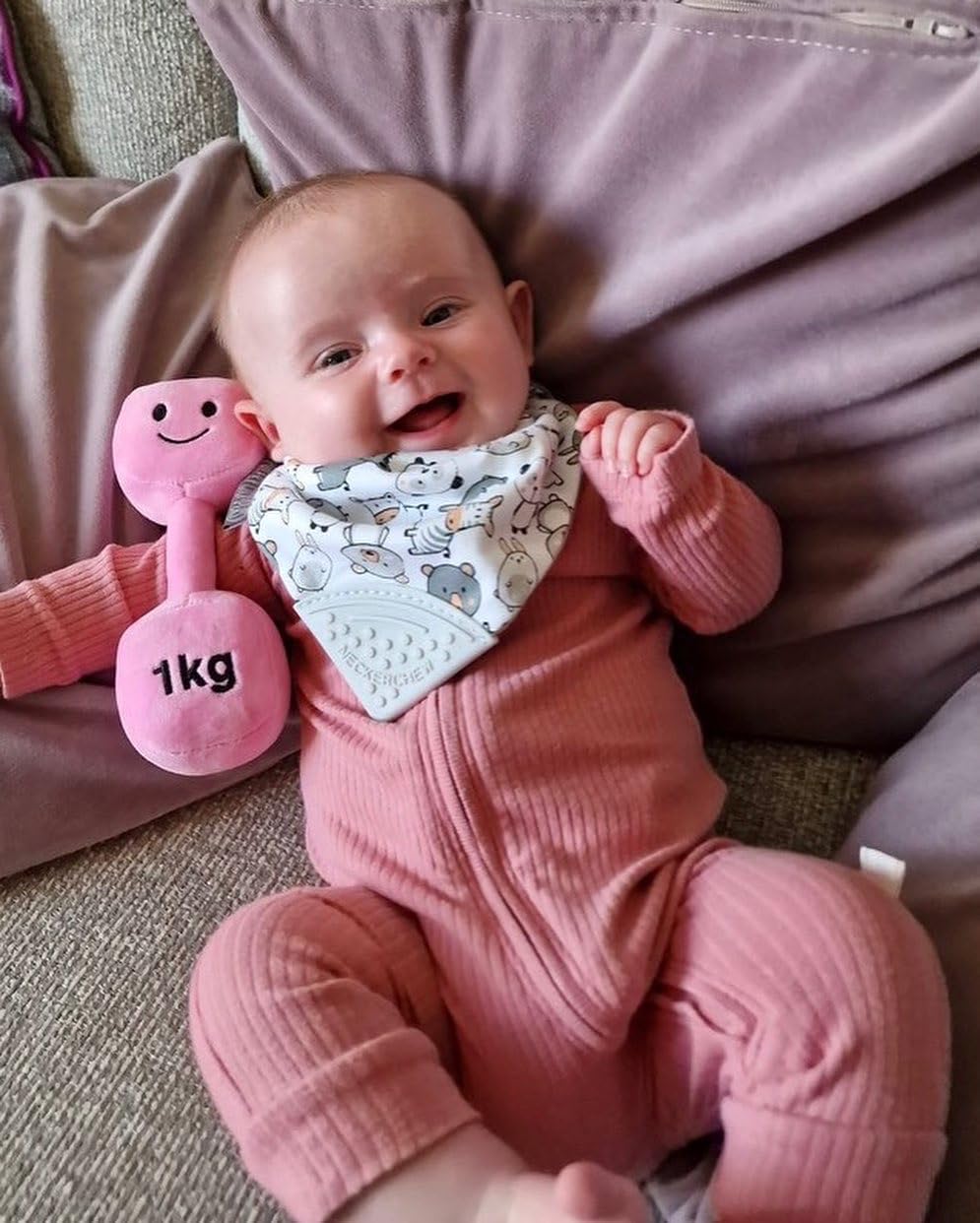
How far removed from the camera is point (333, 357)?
2.99 feet

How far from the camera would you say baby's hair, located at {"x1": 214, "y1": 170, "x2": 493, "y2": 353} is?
927 mm

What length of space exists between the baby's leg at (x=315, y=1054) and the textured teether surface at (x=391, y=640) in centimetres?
16

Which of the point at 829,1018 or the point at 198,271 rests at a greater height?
the point at 198,271

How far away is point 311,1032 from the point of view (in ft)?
2.32

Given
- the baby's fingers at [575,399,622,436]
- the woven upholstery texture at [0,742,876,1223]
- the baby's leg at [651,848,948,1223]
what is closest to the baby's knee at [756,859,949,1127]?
Answer: the baby's leg at [651,848,948,1223]

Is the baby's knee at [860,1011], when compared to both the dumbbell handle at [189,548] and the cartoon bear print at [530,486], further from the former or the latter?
the dumbbell handle at [189,548]

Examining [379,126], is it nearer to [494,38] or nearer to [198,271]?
[494,38]

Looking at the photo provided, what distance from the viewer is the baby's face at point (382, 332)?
35.0 inches

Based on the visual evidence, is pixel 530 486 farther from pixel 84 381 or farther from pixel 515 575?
pixel 84 381

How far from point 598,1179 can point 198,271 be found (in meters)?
0.79

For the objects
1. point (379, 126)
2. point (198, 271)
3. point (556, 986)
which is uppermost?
point (379, 126)

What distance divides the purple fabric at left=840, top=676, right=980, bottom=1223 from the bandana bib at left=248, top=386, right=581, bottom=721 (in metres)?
0.29

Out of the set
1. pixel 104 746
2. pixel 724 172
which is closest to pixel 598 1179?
pixel 104 746

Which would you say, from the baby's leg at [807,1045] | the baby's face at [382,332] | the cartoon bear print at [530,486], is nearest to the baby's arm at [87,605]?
the baby's face at [382,332]
